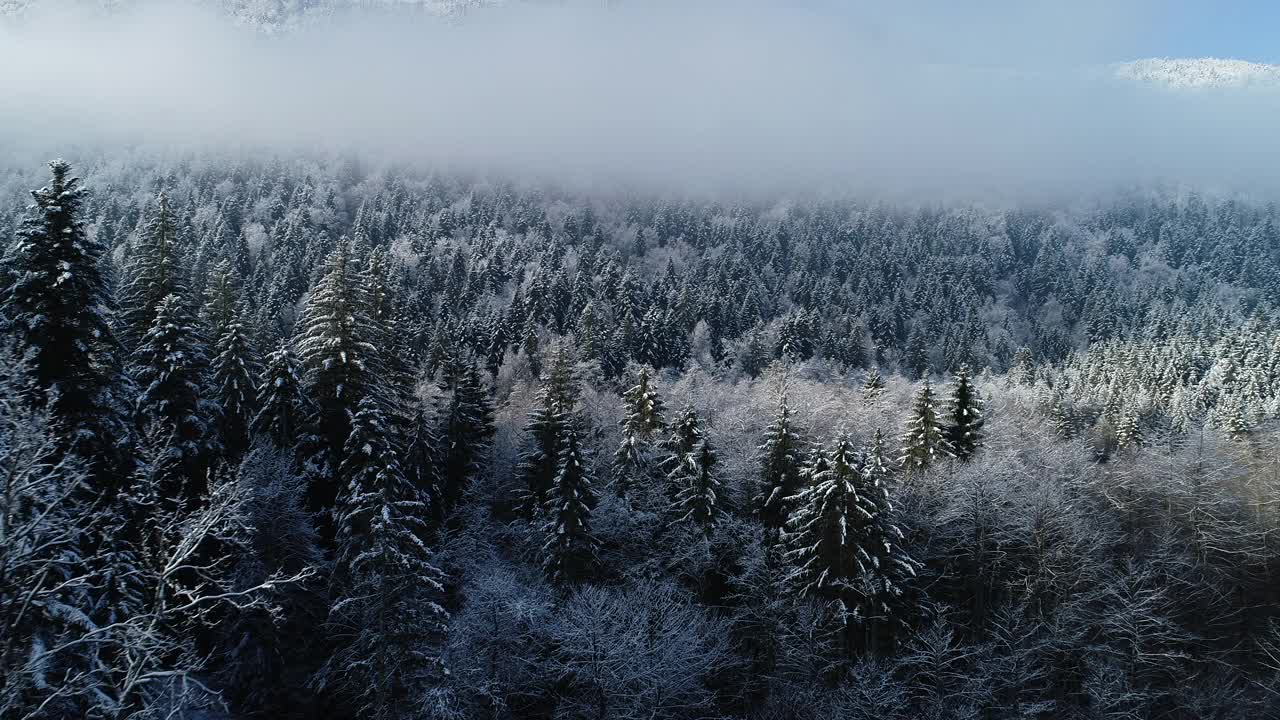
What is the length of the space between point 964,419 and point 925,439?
375 centimetres

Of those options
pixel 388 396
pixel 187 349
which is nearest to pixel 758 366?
pixel 388 396

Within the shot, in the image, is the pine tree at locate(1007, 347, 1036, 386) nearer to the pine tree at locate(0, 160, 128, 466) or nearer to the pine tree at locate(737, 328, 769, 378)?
the pine tree at locate(737, 328, 769, 378)

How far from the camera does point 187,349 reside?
2903 cm

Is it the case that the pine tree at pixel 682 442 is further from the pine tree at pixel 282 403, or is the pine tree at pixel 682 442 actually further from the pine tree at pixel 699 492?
the pine tree at pixel 282 403

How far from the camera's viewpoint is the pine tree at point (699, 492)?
36281 mm

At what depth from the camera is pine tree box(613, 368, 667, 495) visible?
43.9 m

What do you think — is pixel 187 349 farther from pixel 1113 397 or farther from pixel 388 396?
pixel 1113 397

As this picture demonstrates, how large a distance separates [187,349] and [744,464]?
30.3 m

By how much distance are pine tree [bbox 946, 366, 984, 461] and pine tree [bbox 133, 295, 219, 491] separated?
40659 millimetres

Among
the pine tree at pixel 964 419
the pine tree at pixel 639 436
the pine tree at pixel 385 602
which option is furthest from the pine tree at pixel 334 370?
the pine tree at pixel 964 419

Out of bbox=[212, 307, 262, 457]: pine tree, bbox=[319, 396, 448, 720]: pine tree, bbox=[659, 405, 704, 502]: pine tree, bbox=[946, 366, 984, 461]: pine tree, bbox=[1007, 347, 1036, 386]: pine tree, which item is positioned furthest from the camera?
bbox=[1007, 347, 1036, 386]: pine tree

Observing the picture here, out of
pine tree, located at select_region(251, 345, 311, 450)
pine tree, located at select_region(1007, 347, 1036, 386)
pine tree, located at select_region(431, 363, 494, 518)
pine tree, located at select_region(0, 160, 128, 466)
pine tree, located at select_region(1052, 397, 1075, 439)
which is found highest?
pine tree, located at select_region(0, 160, 128, 466)

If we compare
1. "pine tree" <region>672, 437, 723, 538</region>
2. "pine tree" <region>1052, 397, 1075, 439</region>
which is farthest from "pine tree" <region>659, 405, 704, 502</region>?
"pine tree" <region>1052, 397, 1075, 439</region>

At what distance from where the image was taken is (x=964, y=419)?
4428 cm
